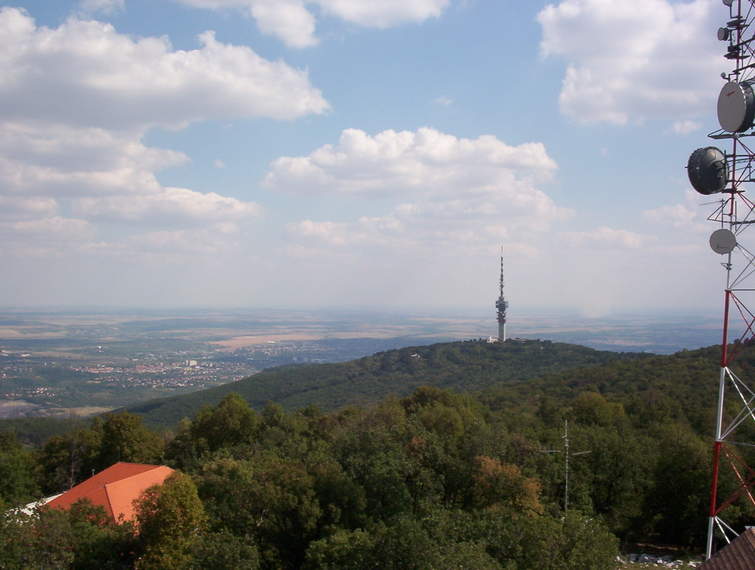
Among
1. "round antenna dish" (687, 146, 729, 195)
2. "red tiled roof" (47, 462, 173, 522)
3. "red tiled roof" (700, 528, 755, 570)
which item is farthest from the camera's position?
"red tiled roof" (47, 462, 173, 522)

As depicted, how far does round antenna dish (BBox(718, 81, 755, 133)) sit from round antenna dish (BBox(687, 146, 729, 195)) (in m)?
0.64

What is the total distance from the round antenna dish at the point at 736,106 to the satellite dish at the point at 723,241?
2155 millimetres

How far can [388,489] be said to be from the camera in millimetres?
19078

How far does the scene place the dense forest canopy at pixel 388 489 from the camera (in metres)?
14.1

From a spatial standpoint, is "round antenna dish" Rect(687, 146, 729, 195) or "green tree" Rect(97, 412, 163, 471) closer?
"round antenna dish" Rect(687, 146, 729, 195)

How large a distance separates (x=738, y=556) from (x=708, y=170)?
781cm

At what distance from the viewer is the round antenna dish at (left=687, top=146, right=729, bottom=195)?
12.4 metres

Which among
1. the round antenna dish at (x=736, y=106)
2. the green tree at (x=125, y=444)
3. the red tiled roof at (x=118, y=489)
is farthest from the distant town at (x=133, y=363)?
the round antenna dish at (x=736, y=106)

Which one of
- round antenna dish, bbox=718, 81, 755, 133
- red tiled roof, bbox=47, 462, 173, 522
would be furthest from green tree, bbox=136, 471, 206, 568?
round antenna dish, bbox=718, 81, 755, 133

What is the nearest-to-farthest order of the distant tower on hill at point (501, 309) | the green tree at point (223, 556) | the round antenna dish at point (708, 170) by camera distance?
the round antenna dish at point (708, 170) → the green tree at point (223, 556) → the distant tower on hill at point (501, 309)

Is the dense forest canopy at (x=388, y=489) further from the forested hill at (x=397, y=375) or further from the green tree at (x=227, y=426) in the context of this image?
the forested hill at (x=397, y=375)

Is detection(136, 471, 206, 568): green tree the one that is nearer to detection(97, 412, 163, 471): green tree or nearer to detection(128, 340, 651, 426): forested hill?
detection(97, 412, 163, 471): green tree

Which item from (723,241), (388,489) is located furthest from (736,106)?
(388,489)

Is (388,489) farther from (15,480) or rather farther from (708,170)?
(15,480)
